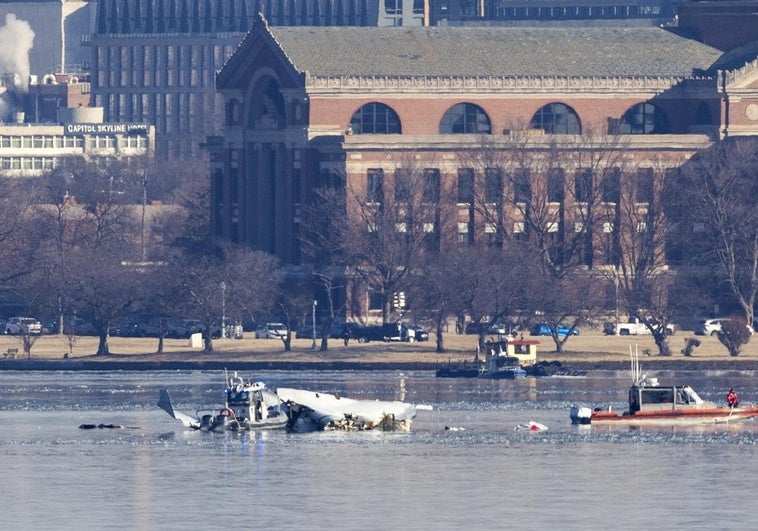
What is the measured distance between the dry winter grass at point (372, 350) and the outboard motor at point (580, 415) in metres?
44.7

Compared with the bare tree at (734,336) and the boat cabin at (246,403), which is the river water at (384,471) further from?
the bare tree at (734,336)

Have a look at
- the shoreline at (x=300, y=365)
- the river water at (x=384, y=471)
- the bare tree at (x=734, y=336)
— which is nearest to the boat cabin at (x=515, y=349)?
the shoreline at (x=300, y=365)

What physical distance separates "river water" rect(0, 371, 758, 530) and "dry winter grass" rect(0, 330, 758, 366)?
30.6 meters

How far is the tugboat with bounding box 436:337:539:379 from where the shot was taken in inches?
6841

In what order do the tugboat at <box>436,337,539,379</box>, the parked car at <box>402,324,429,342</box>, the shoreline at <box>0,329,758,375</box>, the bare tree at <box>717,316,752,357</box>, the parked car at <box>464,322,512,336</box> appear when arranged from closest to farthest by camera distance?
the tugboat at <box>436,337,539,379</box> → the shoreline at <box>0,329,758,375</box> → the bare tree at <box>717,316,752,357</box> → the parked car at <box>464,322,512,336</box> → the parked car at <box>402,324,429,342</box>

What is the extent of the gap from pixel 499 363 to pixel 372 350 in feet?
52.4

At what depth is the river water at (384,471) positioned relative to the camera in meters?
98.8

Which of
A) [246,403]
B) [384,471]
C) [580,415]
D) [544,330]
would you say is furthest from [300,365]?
[384,471]

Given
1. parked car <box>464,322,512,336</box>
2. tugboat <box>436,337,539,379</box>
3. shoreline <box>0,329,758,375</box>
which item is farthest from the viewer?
parked car <box>464,322,512,336</box>

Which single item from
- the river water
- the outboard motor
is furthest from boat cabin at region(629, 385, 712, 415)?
the river water

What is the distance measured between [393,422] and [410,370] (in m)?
49.8

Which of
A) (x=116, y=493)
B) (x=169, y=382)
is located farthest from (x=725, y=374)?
(x=116, y=493)

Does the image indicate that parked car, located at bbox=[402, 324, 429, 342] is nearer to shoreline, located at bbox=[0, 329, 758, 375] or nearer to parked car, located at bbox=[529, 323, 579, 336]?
shoreline, located at bbox=[0, 329, 758, 375]

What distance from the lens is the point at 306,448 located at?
122938 mm
